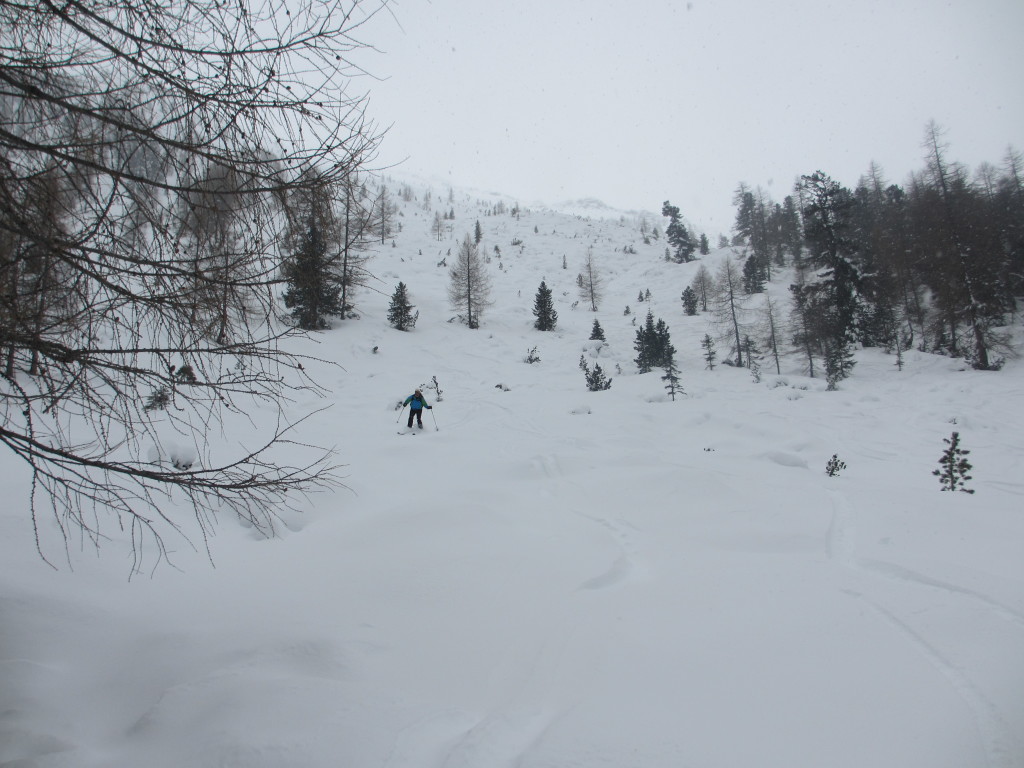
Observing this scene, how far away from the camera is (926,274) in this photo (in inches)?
820

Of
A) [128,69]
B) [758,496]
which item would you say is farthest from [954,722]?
[128,69]

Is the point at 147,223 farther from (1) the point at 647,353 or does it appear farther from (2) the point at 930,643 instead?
(1) the point at 647,353

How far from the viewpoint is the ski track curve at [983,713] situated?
1795 millimetres

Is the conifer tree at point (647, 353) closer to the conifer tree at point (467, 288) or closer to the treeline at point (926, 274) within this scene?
the treeline at point (926, 274)

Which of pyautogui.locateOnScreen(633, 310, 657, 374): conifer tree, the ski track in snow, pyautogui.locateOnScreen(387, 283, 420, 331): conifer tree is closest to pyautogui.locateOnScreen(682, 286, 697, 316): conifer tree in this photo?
pyautogui.locateOnScreen(633, 310, 657, 374): conifer tree

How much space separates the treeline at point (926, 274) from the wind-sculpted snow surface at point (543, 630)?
16.8m

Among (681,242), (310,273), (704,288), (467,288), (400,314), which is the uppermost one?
(681,242)

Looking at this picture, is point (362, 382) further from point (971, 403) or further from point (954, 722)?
point (971, 403)

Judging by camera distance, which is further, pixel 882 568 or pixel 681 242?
pixel 681 242

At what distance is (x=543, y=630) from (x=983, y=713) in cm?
212

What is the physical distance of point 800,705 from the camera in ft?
6.71

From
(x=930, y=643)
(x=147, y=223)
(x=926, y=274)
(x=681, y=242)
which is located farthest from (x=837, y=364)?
(x=681, y=242)

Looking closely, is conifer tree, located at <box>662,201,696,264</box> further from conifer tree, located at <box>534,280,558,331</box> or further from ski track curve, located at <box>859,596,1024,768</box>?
ski track curve, located at <box>859,596,1024,768</box>

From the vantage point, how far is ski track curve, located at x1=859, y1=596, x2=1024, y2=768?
5.89 feet
